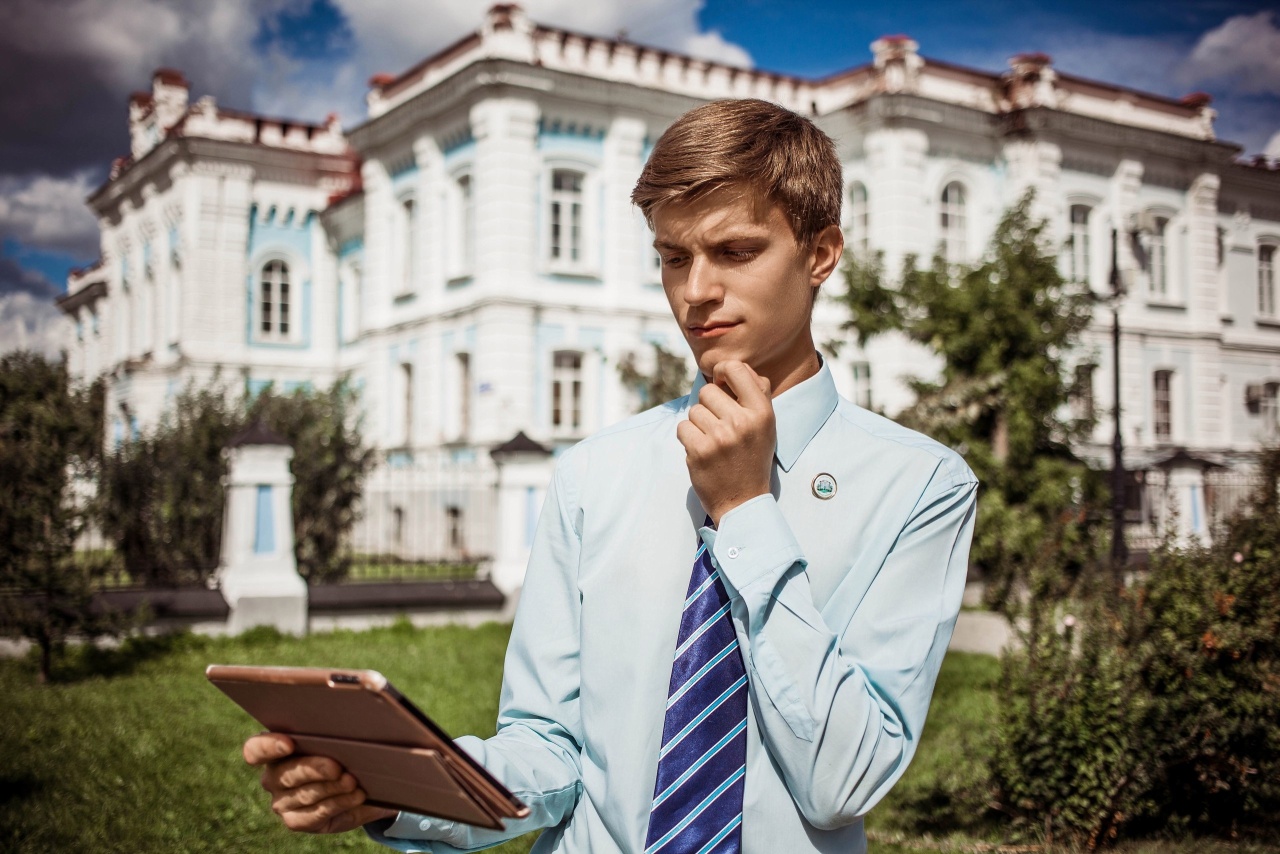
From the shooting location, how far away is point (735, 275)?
1.65 meters

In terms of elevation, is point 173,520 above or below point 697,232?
below

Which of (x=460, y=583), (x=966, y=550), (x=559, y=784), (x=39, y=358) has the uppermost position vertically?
(x=39, y=358)

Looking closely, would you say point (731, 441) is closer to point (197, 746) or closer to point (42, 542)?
point (197, 746)

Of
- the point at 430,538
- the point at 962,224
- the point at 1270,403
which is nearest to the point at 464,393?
the point at 430,538

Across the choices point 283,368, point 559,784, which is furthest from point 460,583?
point 283,368

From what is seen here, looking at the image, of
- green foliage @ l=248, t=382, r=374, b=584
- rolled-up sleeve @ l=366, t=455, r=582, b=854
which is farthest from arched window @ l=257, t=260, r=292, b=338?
rolled-up sleeve @ l=366, t=455, r=582, b=854

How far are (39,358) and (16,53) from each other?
3022mm

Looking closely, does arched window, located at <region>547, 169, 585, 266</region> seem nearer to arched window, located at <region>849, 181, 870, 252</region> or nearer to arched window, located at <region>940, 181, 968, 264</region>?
arched window, located at <region>849, 181, 870, 252</region>

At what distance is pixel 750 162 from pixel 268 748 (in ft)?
3.44

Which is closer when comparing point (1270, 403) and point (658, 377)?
point (658, 377)

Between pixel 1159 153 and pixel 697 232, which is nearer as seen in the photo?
pixel 697 232

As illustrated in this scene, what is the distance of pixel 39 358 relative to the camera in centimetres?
1107

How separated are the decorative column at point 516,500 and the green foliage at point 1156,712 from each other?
734 centimetres

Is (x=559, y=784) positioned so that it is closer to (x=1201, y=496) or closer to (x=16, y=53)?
(x=16, y=53)
